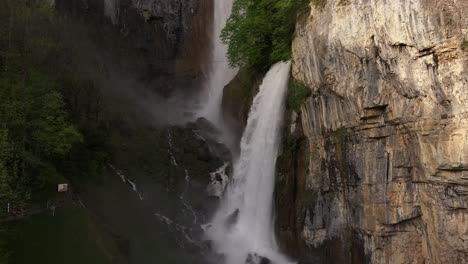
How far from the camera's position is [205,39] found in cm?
4206

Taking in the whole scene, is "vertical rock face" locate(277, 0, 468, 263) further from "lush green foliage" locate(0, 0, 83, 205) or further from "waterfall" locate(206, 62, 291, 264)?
"lush green foliage" locate(0, 0, 83, 205)

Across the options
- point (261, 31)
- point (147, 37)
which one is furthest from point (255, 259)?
point (147, 37)

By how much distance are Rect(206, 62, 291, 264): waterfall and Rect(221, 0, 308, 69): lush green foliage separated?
5.53 ft

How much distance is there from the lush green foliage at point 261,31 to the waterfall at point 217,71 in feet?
28.6

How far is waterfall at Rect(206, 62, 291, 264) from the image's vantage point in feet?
74.2

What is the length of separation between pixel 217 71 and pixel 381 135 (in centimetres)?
2779

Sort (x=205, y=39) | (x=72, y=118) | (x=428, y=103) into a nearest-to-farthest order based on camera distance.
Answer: (x=428, y=103), (x=72, y=118), (x=205, y=39)

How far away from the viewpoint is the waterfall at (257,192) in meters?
22.6

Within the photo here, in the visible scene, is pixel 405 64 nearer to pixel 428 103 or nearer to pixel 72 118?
A: pixel 428 103

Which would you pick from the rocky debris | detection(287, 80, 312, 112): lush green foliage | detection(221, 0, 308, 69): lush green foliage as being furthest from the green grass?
detection(221, 0, 308, 69): lush green foliage

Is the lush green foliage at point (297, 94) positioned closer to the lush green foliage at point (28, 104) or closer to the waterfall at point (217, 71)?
the lush green foliage at point (28, 104)

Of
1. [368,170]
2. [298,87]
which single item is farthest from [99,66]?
[368,170]

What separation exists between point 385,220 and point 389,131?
345 cm

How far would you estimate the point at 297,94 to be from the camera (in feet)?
68.6
